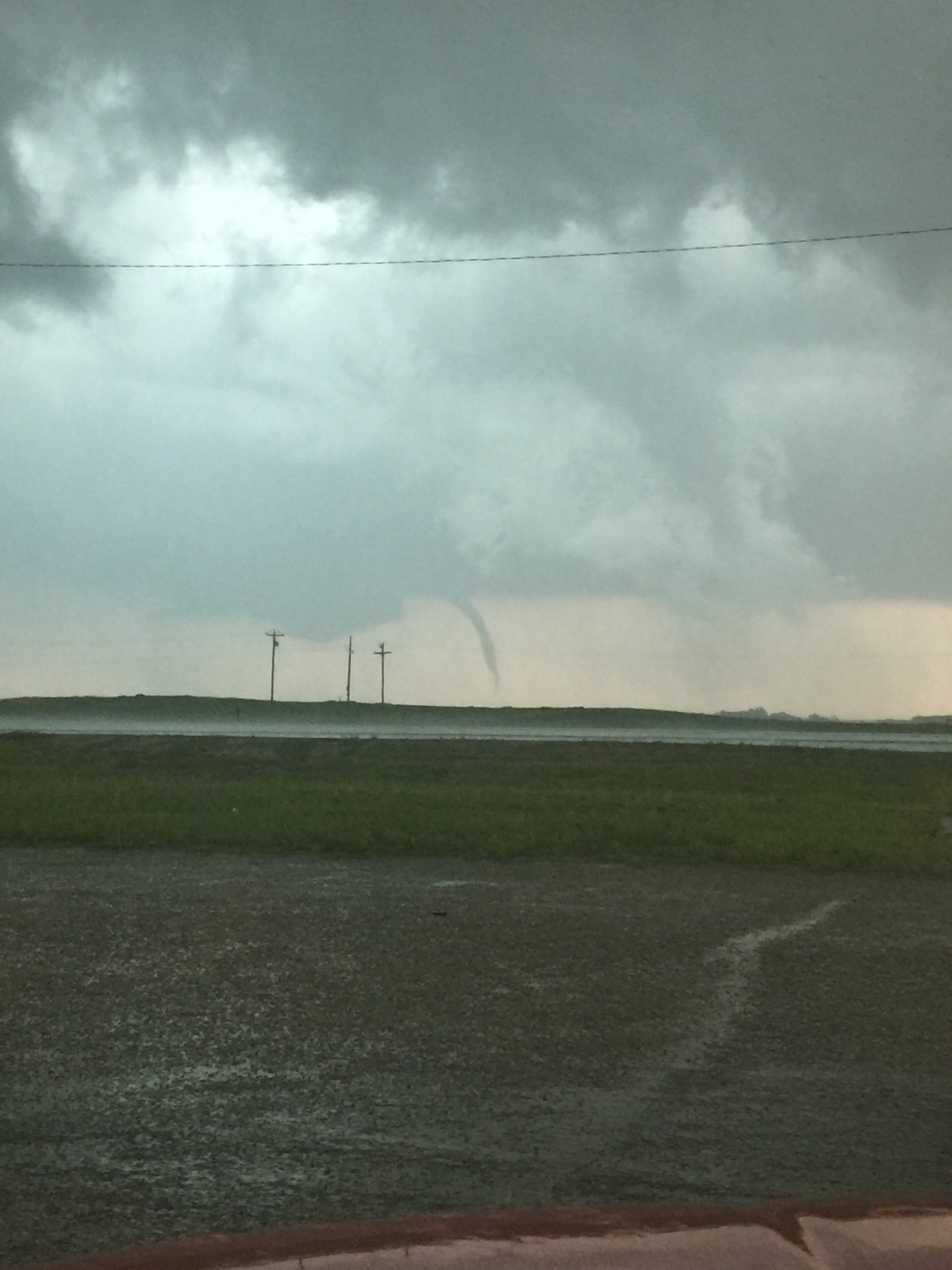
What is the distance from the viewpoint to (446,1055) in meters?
6.97

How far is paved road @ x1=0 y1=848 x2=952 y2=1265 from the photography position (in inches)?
199

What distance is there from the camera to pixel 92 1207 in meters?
4.74

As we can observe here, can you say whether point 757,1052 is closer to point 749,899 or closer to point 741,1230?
point 741,1230

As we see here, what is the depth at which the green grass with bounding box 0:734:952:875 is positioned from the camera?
1653 centimetres

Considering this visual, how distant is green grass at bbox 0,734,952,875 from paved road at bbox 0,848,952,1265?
393 centimetres

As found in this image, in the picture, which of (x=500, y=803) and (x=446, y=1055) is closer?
(x=446, y=1055)

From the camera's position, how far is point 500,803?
22.7 meters

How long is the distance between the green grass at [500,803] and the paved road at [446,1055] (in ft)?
12.9

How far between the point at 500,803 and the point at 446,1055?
1571 centimetres

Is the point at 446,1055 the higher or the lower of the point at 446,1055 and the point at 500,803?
the lower

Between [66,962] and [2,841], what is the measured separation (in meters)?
8.73

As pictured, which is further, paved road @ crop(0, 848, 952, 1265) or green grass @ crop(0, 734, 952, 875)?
green grass @ crop(0, 734, 952, 875)

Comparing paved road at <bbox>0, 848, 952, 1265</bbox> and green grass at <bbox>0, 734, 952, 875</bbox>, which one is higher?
green grass at <bbox>0, 734, 952, 875</bbox>

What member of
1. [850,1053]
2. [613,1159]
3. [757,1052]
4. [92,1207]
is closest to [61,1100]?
[92,1207]
